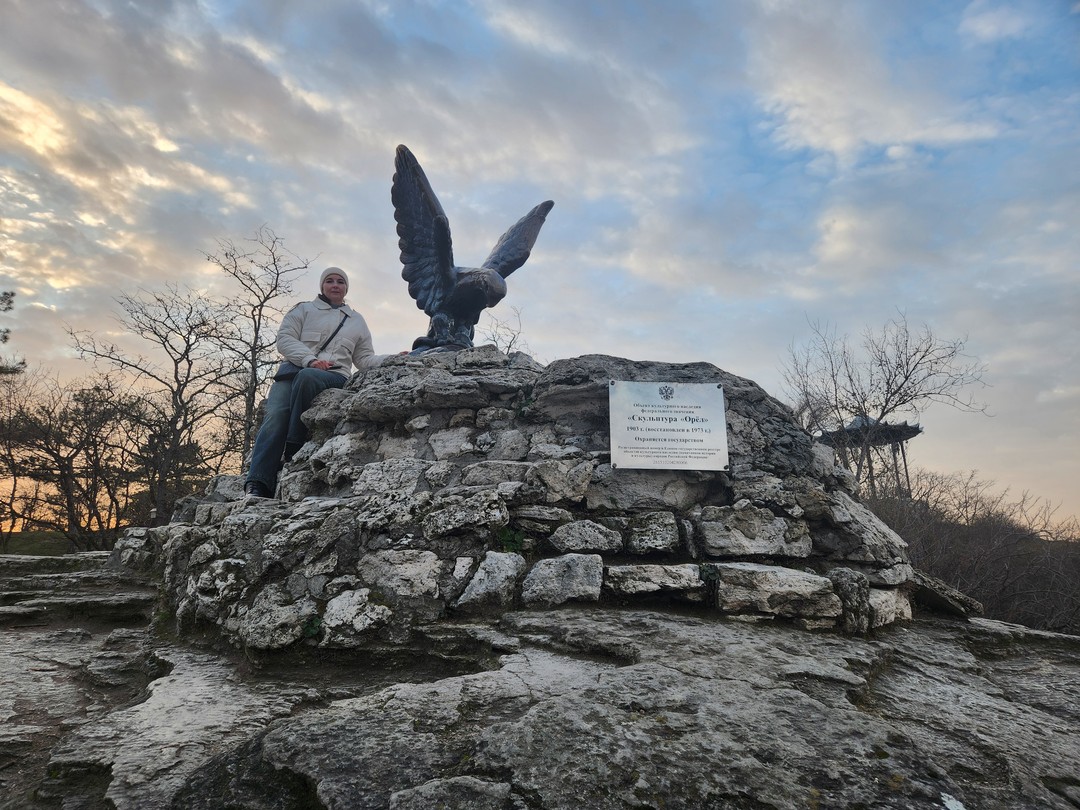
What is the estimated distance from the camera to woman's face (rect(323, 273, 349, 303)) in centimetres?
559

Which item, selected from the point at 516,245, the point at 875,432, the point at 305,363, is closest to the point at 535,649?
the point at 305,363

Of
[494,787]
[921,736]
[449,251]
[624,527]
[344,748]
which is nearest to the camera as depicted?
[494,787]

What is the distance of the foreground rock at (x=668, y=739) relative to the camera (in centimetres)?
162

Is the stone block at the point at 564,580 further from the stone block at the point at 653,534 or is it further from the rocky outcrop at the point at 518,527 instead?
the stone block at the point at 653,534

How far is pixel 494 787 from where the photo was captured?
161cm

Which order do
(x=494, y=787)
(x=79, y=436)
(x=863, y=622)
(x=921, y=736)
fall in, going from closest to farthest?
(x=494, y=787), (x=921, y=736), (x=863, y=622), (x=79, y=436)

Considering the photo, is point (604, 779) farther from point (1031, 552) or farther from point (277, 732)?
point (1031, 552)

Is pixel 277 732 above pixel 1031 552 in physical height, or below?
below

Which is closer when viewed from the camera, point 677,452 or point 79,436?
point 677,452

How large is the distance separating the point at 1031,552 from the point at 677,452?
696 centimetres

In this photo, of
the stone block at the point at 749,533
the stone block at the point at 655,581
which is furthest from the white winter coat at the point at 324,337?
the stone block at the point at 749,533

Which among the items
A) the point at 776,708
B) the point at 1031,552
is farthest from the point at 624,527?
the point at 1031,552

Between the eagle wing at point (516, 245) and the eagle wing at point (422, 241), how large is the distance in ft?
3.02

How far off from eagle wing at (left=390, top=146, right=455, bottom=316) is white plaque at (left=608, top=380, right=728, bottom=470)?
11.4ft
